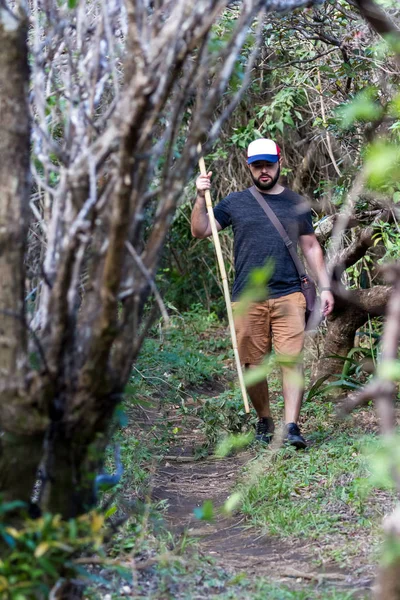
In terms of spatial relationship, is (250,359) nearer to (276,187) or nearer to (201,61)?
(276,187)

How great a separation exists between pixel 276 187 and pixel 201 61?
3.54 meters

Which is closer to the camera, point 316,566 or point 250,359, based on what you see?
point 316,566

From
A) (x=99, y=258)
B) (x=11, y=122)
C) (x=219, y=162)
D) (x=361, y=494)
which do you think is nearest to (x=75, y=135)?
(x=11, y=122)

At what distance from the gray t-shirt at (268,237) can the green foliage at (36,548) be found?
11.8ft

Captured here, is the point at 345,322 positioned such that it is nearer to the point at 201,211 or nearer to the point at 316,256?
the point at 316,256

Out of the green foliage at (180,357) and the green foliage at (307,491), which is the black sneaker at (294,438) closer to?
the green foliage at (307,491)

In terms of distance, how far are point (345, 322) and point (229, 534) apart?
9.95 ft

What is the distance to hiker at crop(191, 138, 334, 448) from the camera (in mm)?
5898

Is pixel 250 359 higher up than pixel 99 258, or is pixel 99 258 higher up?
pixel 99 258

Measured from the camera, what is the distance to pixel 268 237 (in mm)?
5934

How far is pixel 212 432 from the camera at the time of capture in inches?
249

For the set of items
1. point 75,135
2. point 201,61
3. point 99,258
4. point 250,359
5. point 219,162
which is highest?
point 219,162

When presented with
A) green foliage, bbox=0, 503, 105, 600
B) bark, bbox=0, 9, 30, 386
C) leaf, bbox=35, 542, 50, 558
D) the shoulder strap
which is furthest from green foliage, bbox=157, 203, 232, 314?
leaf, bbox=35, 542, 50, 558

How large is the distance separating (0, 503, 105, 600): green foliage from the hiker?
3443 millimetres
